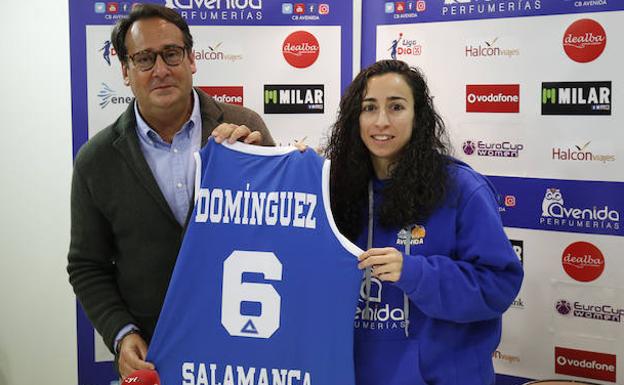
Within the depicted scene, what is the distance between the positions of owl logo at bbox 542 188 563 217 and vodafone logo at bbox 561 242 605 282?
0.17m

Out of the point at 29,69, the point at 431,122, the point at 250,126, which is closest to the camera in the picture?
the point at 431,122

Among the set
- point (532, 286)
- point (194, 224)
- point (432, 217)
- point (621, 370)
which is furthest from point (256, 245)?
point (621, 370)

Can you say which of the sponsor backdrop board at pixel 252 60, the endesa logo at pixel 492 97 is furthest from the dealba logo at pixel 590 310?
the sponsor backdrop board at pixel 252 60

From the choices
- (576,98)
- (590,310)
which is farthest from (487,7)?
(590,310)

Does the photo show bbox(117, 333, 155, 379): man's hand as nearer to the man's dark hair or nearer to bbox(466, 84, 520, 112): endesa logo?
the man's dark hair

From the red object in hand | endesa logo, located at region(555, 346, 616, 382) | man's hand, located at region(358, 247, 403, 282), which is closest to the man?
the red object in hand

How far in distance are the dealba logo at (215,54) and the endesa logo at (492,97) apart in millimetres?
1175

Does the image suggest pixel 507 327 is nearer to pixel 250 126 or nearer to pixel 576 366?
pixel 576 366

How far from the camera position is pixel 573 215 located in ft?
9.75

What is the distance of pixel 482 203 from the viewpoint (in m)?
1.75

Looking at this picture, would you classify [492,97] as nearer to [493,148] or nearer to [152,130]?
[493,148]

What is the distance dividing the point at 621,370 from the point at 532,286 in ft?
1.67

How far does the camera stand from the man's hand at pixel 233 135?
183 cm

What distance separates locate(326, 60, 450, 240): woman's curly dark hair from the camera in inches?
70.7
